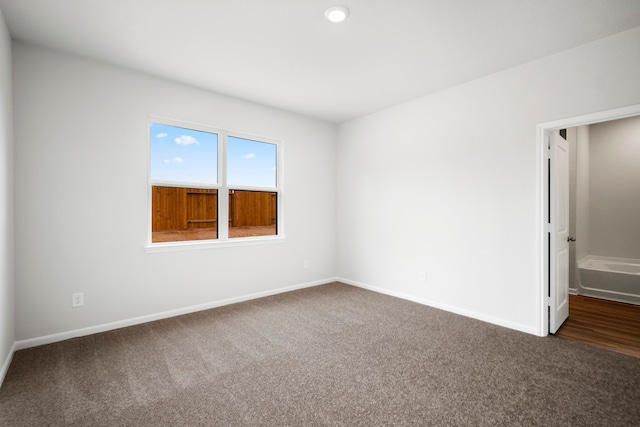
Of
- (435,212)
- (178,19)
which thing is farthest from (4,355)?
(435,212)

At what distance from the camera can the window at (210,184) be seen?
3.43 metres

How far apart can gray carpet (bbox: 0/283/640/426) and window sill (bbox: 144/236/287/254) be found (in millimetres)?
793

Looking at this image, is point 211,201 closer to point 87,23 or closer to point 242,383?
point 87,23

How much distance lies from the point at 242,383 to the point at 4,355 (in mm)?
1782

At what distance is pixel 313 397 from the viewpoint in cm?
195

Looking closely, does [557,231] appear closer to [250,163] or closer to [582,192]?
[582,192]

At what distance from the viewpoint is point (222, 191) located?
3852 mm

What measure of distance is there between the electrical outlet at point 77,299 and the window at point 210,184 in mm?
799

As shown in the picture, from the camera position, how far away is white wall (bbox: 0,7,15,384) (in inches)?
85.8

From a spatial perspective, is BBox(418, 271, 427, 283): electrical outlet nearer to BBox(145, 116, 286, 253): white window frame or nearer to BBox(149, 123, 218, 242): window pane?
BBox(145, 116, 286, 253): white window frame

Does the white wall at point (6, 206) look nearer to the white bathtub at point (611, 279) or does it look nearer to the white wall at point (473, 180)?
the white wall at point (473, 180)

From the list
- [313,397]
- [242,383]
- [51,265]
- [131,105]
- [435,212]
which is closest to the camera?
[313,397]

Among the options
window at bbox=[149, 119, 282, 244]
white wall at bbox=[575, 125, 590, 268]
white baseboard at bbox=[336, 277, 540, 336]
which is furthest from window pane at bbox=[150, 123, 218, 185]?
white wall at bbox=[575, 125, 590, 268]

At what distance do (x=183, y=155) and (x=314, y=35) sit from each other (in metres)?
2.06
